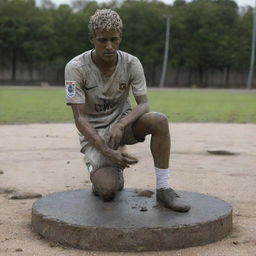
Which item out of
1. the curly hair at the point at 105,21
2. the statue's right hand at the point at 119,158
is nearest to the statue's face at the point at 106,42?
the curly hair at the point at 105,21

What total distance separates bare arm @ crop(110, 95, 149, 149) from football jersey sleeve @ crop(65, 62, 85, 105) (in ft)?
1.22

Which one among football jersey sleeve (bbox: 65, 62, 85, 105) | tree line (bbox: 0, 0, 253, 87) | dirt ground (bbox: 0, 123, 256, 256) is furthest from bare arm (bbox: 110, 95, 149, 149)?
tree line (bbox: 0, 0, 253, 87)

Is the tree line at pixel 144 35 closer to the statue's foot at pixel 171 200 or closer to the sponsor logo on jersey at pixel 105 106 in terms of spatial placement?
the sponsor logo on jersey at pixel 105 106

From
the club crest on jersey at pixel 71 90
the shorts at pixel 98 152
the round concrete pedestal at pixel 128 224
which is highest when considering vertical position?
the club crest on jersey at pixel 71 90

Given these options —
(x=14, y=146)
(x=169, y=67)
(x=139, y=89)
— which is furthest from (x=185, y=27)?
(x=139, y=89)

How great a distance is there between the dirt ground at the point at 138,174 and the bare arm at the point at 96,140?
693 mm

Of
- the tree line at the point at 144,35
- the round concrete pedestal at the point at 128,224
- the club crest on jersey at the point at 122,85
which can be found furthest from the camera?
the tree line at the point at 144,35

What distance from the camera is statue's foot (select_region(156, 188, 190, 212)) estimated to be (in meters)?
4.03

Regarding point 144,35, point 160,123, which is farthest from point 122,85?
point 144,35

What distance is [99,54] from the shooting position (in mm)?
4277

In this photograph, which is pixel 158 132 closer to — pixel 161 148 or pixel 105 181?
pixel 161 148

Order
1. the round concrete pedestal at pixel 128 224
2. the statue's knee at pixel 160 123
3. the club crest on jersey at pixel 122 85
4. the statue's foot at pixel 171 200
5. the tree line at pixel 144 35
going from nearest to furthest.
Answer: the round concrete pedestal at pixel 128 224
the statue's foot at pixel 171 200
the statue's knee at pixel 160 123
the club crest on jersey at pixel 122 85
the tree line at pixel 144 35

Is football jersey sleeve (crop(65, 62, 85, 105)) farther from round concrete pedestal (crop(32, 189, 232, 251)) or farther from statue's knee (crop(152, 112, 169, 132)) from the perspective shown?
round concrete pedestal (crop(32, 189, 232, 251))

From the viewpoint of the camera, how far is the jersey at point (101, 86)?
14.2ft
